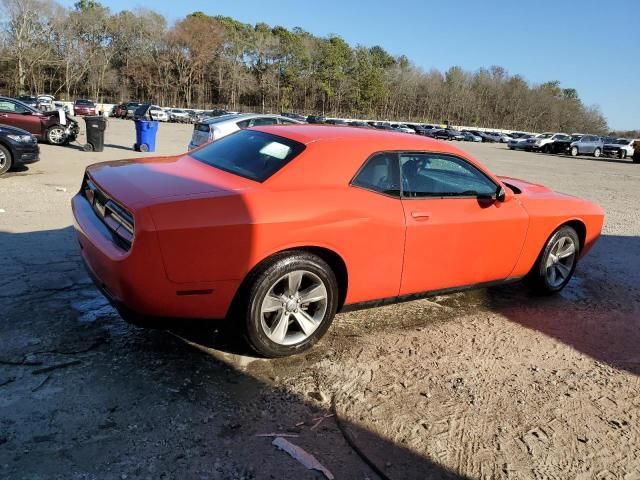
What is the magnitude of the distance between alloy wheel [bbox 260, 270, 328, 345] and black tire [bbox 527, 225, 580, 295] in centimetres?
257

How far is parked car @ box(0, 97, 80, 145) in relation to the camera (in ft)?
49.4

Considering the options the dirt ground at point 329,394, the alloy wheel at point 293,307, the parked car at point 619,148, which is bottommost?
the dirt ground at point 329,394

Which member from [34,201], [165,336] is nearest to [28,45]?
[34,201]

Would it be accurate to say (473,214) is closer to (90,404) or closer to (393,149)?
(393,149)

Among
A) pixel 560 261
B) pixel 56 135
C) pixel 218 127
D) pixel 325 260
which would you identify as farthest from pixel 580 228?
pixel 56 135

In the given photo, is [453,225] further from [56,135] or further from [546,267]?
[56,135]

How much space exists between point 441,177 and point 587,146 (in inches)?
1570

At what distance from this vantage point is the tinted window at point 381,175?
12.2 ft

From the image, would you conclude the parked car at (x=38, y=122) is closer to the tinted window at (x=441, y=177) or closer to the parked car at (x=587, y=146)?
the tinted window at (x=441, y=177)

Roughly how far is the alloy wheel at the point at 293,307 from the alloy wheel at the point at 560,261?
107 inches

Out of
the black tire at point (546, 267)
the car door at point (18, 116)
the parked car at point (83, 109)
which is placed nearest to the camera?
the black tire at point (546, 267)

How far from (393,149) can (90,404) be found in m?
2.70

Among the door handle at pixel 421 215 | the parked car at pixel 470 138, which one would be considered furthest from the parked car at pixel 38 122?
the parked car at pixel 470 138

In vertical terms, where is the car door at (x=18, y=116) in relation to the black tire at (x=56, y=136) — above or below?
above
